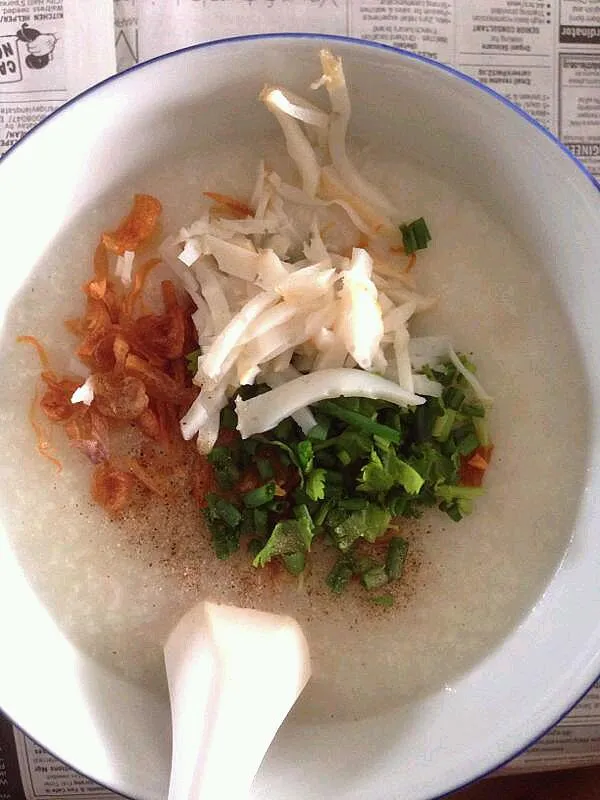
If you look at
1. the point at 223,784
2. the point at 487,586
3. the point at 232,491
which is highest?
the point at 232,491

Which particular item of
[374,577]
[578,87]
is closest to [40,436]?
[374,577]

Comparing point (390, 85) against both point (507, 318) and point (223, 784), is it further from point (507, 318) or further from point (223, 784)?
point (223, 784)

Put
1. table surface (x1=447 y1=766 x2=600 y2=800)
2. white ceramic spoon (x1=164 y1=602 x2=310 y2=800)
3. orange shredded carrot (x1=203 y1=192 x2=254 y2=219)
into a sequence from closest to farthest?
white ceramic spoon (x1=164 y1=602 x2=310 y2=800)
orange shredded carrot (x1=203 y1=192 x2=254 y2=219)
table surface (x1=447 y1=766 x2=600 y2=800)

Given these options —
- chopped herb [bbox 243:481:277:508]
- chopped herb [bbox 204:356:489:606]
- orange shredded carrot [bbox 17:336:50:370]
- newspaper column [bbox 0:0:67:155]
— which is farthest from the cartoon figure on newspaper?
chopped herb [bbox 243:481:277:508]

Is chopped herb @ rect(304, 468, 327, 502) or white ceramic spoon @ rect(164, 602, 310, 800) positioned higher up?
chopped herb @ rect(304, 468, 327, 502)

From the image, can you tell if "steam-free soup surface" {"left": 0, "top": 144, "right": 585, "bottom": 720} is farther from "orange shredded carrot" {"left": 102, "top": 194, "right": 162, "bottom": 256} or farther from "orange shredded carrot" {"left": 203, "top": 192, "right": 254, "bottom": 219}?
"orange shredded carrot" {"left": 203, "top": 192, "right": 254, "bottom": 219}

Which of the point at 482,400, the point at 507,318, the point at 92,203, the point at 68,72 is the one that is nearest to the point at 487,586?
the point at 482,400

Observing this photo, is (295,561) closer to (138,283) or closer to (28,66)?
(138,283)
